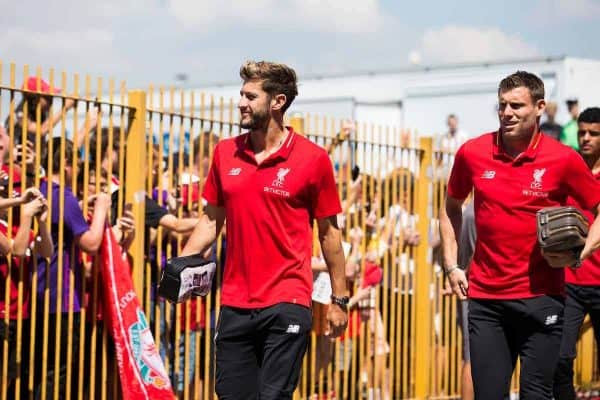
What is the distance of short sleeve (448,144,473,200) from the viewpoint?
6603 mm

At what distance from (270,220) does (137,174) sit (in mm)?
2215

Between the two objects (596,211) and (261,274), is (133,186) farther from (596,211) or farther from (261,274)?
(596,211)

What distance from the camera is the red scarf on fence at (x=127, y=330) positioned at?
7.50m

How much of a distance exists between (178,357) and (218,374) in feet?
8.08

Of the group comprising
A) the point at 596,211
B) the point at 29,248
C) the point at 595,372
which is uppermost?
the point at 596,211

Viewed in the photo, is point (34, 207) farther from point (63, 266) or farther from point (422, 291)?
point (422, 291)

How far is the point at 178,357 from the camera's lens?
830cm

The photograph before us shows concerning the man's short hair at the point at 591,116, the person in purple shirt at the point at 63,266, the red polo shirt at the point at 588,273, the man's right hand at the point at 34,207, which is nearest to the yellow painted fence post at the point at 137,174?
the person in purple shirt at the point at 63,266

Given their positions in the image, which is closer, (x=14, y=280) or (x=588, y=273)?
(x=14, y=280)

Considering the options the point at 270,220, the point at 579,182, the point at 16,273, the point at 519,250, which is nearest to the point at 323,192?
the point at 270,220

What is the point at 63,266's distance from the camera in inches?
290

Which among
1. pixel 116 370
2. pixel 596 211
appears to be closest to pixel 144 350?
pixel 116 370

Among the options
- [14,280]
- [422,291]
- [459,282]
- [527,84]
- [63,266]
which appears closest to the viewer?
[527,84]

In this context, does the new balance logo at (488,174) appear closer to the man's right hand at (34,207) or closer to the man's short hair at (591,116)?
the man's short hair at (591,116)
